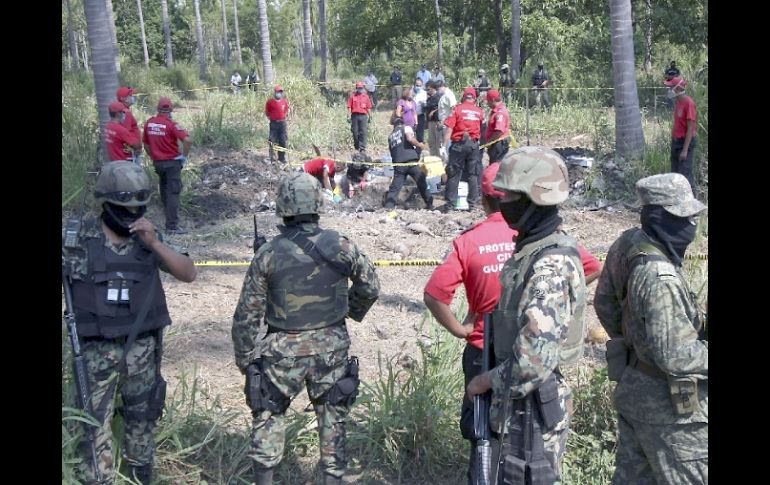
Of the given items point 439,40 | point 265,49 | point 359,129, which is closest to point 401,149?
point 359,129

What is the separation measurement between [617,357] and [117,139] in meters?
7.72

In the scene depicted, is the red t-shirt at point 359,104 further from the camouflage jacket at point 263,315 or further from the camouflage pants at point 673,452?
the camouflage pants at point 673,452

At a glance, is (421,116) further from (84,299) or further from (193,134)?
(84,299)

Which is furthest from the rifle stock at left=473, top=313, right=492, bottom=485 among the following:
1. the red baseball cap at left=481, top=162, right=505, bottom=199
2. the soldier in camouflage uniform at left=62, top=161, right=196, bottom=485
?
the soldier in camouflage uniform at left=62, top=161, right=196, bottom=485

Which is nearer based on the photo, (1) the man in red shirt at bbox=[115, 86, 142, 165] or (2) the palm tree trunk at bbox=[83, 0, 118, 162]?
(2) the palm tree trunk at bbox=[83, 0, 118, 162]

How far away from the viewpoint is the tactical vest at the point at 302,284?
3627mm

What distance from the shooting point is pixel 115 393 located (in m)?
3.63

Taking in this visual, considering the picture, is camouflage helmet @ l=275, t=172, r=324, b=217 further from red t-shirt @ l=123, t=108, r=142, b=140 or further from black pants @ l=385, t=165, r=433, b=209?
black pants @ l=385, t=165, r=433, b=209

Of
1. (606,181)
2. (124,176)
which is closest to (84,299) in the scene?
(124,176)

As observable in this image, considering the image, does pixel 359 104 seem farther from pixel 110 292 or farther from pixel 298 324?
pixel 110 292

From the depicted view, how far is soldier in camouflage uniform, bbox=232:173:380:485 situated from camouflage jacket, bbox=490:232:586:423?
1.13 metres

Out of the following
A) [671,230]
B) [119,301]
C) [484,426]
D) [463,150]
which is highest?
[671,230]

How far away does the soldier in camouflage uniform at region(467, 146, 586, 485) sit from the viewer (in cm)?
270

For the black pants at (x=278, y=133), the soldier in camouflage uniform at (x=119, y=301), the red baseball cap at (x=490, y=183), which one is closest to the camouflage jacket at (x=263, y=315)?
the soldier in camouflage uniform at (x=119, y=301)
